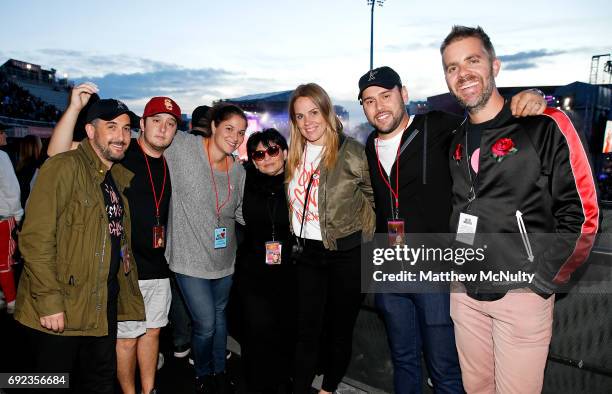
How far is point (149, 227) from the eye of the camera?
2.85 metres

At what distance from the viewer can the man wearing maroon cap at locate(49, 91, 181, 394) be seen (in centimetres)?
283

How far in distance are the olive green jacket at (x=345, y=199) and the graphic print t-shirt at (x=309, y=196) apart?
57mm

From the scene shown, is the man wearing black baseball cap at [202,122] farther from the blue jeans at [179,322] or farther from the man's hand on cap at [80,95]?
the blue jeans at [179,322]

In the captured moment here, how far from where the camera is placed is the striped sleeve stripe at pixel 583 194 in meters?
1.85

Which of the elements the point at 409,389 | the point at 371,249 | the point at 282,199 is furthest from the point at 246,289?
the point at 409,389

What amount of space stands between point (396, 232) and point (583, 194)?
1.00m

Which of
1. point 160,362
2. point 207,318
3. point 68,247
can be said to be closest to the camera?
point 68,247

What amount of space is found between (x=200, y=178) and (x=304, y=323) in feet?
4.33

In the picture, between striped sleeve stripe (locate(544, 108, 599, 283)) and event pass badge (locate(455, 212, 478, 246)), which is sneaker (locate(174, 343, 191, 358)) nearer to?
event pass badge (locate(455, 212, 478, 246))

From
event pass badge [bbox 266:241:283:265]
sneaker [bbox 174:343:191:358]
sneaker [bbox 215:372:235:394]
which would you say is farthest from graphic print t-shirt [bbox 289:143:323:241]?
sneaker [bbox 174:343:191:358]

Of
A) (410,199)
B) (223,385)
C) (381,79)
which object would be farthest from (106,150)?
(223,385)

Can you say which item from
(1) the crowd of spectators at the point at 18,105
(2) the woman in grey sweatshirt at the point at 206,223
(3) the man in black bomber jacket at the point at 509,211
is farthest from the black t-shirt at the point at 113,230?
(1) the crowd of spectators at the point at 18,105

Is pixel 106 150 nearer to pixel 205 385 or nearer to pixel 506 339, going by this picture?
pixel 205 385

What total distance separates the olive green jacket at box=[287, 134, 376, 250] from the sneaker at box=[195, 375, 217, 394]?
1.54 m
